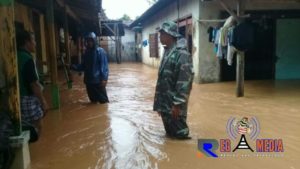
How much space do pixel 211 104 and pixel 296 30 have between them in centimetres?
601

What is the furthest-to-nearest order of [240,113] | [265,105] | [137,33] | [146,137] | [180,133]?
[137,33] → [265,105] → [240,113] → [146,137] → [180,133]

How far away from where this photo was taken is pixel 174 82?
16.8 ft

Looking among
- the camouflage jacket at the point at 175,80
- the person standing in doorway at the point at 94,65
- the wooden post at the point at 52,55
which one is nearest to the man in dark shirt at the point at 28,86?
the camouflage jacket at the point at 175,80

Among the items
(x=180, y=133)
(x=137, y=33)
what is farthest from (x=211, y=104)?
(x=137, y=33)

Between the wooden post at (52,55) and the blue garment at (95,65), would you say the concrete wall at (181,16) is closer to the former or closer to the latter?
the blue garment at (95,65)

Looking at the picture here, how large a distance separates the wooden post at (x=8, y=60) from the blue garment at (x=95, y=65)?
170 inches

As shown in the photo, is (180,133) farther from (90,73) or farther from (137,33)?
(137,33)

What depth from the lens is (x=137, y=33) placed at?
31.7 meters

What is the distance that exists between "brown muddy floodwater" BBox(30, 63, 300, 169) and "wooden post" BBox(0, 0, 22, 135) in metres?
0.87

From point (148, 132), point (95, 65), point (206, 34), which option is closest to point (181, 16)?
point (206, 34)

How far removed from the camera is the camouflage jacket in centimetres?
500

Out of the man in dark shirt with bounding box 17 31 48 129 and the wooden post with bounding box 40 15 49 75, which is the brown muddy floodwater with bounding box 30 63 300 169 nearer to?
the man in dark shirt with bounding box 17 31 48 129

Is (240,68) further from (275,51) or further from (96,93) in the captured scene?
(275,51)

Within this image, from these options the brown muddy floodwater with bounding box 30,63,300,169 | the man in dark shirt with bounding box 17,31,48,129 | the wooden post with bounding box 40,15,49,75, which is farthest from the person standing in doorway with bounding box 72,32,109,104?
the man in dark shirt with bounding box 17,31,48,129
